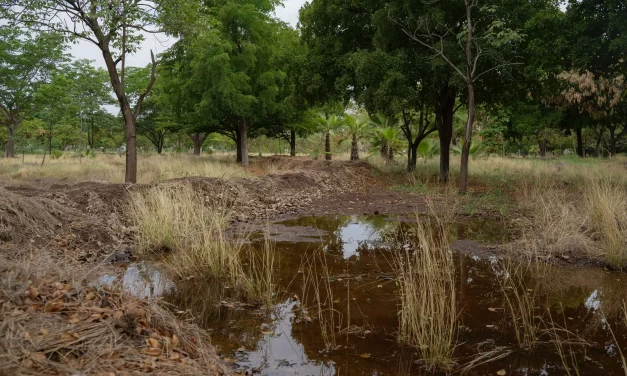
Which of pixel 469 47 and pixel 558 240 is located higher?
pixel 469 47

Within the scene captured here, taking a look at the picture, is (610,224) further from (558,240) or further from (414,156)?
(414,156)

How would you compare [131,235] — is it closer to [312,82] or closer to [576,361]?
[576,361]

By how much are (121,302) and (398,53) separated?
43.2 feet

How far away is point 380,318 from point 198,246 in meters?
2.62

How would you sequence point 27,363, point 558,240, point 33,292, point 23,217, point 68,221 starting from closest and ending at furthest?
point 27,363 → point 33,292 → point 23,217 → point 558,240 → point 68,221

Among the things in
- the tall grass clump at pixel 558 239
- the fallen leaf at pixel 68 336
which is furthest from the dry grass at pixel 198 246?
the tall grass clump at pixel 558 239

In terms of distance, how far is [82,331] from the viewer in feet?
9.27

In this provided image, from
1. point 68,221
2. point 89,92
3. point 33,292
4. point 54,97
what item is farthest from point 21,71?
point 33,292

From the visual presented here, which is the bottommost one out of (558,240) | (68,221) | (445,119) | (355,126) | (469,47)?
(558,240)

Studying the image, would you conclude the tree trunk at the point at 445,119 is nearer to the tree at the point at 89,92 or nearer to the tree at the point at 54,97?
the tree at the point at 54,97

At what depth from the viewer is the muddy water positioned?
3.62 m

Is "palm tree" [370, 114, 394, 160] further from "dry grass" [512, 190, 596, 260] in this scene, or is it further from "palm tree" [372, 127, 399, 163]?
"dry grass" [512, 190, 596, 260]

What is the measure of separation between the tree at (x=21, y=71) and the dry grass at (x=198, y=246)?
79.7 feet

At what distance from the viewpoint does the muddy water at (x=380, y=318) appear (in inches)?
143
